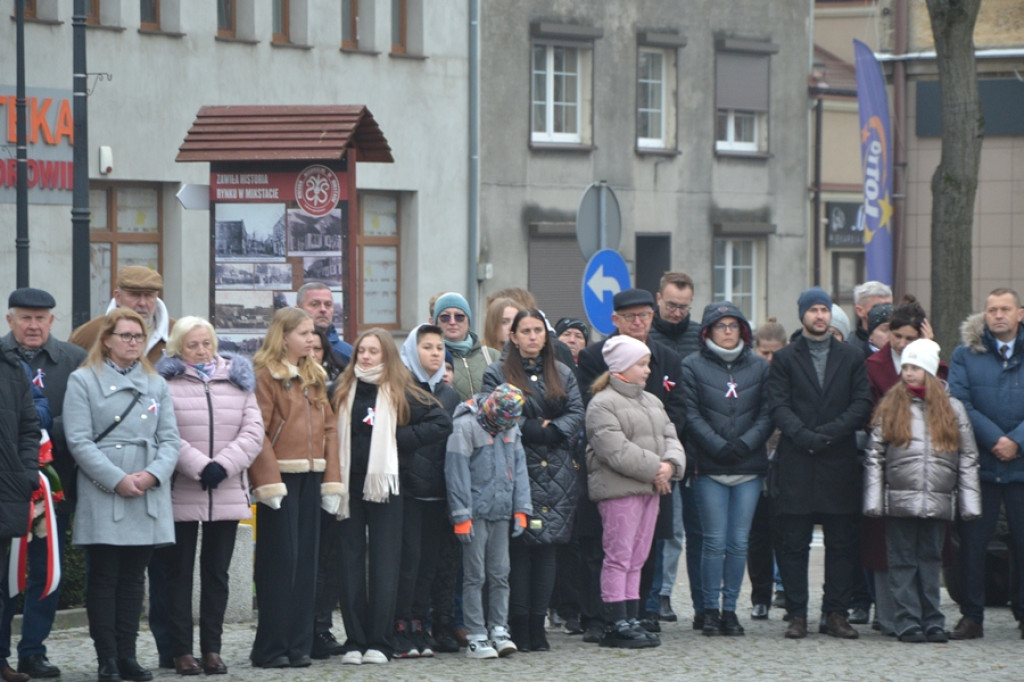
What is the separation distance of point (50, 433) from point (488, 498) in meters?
2.48

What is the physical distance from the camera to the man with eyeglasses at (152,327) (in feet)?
34.1

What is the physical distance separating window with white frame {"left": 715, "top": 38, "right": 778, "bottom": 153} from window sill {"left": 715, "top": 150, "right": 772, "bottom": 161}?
0.27ft

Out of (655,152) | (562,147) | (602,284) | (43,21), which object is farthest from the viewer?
(655,152)

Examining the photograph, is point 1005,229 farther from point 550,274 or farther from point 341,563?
point 341,563

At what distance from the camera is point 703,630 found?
12.0 metres

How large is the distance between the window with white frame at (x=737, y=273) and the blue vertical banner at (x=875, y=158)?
7867 mm

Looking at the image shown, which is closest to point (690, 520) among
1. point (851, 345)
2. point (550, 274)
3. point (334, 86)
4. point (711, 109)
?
point (851, 345)

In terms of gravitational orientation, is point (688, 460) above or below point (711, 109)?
below

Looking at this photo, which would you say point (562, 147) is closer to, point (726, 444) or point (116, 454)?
point (726, 444)

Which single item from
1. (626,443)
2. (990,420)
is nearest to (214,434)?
(626,443)

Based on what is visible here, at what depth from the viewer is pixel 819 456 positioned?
468 inches

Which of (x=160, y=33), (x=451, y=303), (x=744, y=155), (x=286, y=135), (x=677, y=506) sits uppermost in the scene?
(x=160, y=33)

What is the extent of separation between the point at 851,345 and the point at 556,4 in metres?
20.3

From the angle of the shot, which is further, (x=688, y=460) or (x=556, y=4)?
(x=556, y=4)
